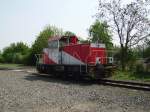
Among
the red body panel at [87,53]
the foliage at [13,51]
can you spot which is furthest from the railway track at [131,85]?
the foliage at [13,51]

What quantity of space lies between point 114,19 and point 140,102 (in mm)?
17543

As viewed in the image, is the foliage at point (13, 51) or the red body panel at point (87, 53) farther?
the foliage at point (13, 51)

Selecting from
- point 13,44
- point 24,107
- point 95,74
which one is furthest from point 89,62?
point 13,44

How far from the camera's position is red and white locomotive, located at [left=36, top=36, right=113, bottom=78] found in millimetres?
17641

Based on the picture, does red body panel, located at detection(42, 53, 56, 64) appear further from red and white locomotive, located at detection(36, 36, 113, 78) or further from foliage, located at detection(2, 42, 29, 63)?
foliage, located at detection(2, 42, 29, 63)

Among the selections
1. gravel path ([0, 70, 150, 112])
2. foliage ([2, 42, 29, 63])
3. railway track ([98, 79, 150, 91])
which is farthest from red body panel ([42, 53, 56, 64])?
foliage ([2, 42, 29, 63])

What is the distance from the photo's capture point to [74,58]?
18953mm

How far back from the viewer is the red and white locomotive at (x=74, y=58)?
57.9ft

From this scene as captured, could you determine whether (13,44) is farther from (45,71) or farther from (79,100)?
(79,100)

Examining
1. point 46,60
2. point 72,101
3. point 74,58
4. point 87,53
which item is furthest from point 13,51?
point 72,101

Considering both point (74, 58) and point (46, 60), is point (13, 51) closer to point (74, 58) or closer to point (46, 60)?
point (46, 60)

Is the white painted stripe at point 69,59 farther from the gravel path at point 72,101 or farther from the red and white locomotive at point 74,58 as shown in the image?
the gravel path at point 72,101

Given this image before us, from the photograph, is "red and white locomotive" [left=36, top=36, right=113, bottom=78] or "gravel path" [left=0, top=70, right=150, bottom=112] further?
"red and white locomotive" [left=36, top=36, right=113, bottom=78]

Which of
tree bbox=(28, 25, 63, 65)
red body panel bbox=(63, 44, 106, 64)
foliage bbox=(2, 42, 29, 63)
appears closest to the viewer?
red body panel bbox=(63, 44, 106, 64)
